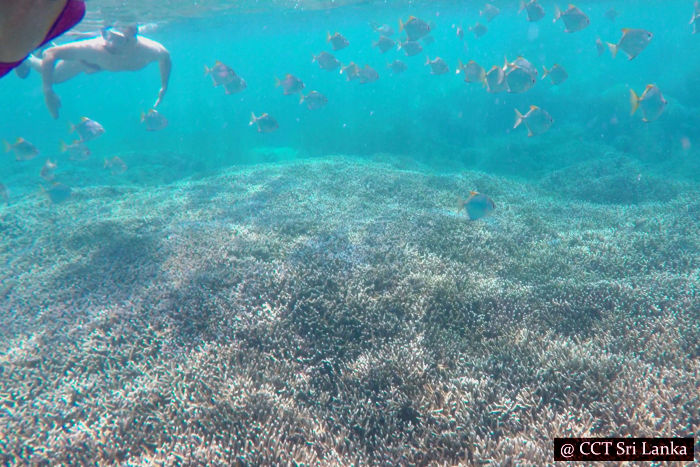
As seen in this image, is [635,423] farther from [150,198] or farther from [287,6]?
[287,6]

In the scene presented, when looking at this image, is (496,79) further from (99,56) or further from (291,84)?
(99,56)

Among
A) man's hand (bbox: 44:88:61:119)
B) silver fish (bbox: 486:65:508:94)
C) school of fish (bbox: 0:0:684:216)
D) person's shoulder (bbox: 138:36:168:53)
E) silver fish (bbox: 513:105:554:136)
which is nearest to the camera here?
school of fish (bbox: 0:0:684:216)

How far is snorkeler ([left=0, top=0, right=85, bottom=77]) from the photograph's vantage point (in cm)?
89

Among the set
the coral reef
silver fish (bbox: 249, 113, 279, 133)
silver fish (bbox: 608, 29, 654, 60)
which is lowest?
the coral reef

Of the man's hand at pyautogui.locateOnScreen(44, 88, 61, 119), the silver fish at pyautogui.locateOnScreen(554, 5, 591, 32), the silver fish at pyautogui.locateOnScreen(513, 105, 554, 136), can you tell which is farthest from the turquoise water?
the silver fish at pyautogui.locateOnScreen(554, 5, 591, 32)

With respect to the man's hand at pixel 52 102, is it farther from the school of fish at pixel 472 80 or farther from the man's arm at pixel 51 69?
the school of fish at pixel 472 80

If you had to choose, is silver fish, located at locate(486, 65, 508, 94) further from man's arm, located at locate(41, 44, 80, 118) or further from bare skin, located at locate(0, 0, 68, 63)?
man's arm, located at locate(41, 44, 80, 118)

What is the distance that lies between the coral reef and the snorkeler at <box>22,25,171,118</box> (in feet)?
12.5

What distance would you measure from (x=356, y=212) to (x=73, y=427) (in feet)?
20.7

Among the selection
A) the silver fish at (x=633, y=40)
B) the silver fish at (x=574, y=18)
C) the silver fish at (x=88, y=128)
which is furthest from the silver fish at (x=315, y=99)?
the silver fish at (x=633, y=40)

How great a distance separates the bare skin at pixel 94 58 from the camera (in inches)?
307

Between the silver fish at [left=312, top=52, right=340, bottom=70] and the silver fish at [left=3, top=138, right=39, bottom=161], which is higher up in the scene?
the silver fish at [left=312, top=52, right=340, bottom=70]

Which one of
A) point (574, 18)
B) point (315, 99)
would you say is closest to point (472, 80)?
point (574, 18)

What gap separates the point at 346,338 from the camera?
13.8ft
